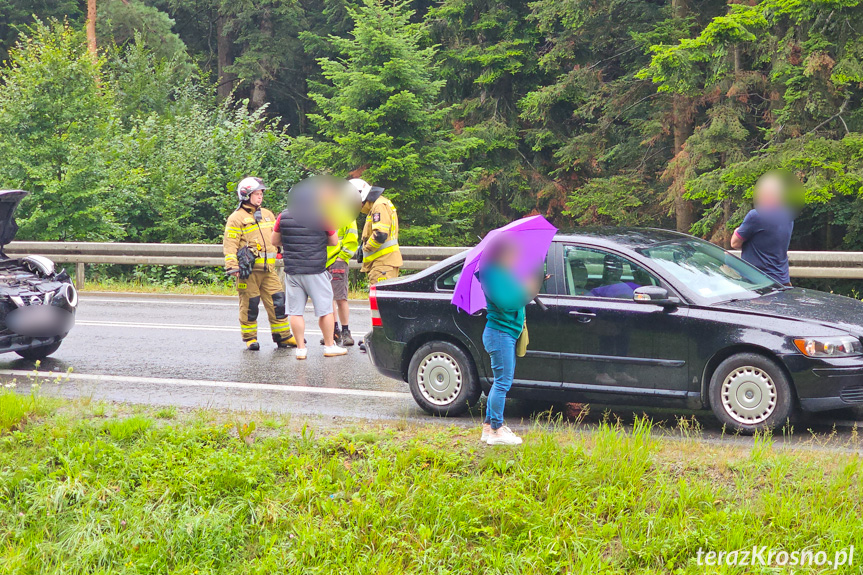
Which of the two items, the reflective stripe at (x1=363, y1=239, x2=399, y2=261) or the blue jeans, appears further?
the reflective stripe at (x1=363, y1=239, x2=399, y2=261)

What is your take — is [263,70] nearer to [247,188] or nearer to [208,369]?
[247,188]

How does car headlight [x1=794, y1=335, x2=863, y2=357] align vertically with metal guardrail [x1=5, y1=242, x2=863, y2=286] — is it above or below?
below

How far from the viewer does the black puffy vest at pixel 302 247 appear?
9.32 m

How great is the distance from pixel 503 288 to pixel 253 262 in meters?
4.82

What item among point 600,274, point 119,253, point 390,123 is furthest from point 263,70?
point 600,274

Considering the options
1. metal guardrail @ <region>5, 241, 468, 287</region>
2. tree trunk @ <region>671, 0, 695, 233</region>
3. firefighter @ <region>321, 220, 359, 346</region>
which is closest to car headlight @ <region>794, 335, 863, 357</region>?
firefighter @ <region>321, 220, 359, 346</region>

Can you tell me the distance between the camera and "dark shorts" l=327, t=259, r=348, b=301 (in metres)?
10.2

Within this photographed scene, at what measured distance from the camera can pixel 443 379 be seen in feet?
23.3

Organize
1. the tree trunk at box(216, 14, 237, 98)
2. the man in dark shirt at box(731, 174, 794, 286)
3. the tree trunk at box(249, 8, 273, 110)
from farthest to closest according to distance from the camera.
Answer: the tree trunk at box(216, 14, 237, 98)
the tree trunk at box(249, 8, 273, 110)
the man in dark shirt at box(731, 174, 794, 286)

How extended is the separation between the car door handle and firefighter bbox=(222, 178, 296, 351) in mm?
4217

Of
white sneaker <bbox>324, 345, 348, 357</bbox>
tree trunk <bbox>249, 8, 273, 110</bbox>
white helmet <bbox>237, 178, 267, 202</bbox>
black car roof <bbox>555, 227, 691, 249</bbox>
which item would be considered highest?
tree trunk <bbox>249, 8, 273, 110</bbox>

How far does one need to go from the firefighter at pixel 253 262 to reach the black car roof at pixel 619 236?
12.8 ft

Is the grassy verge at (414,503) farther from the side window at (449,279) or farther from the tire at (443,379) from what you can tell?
the side window at (449,279)

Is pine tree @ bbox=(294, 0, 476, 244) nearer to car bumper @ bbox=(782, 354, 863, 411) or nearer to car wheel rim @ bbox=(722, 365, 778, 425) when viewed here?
car wheel rim @ bbox=(722, 365, 778, 425)
